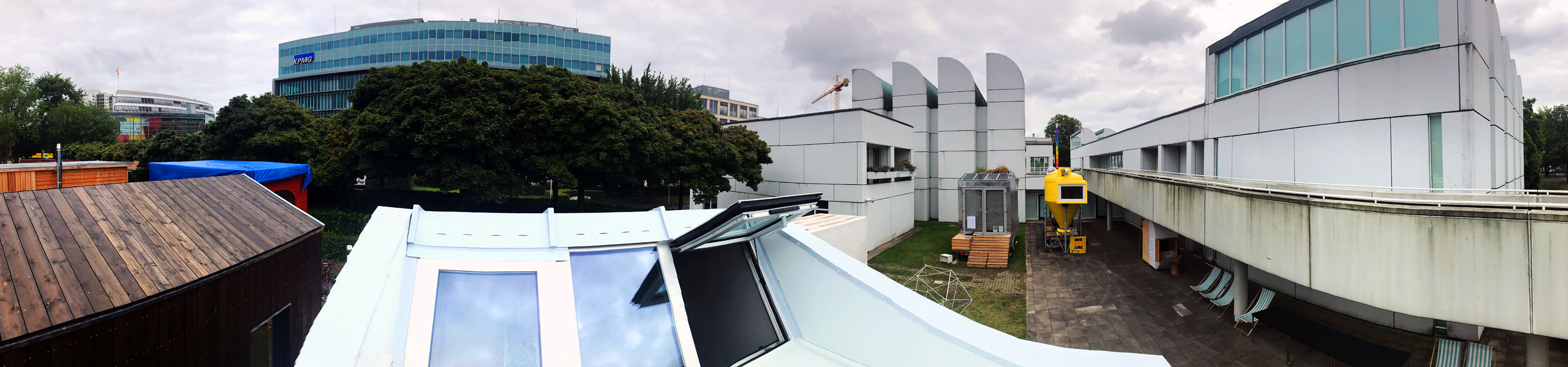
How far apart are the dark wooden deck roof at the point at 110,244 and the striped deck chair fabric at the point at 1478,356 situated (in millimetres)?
18260

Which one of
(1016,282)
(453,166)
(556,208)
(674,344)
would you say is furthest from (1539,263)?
(556,208)

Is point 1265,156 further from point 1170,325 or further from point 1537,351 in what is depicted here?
point 1537,351

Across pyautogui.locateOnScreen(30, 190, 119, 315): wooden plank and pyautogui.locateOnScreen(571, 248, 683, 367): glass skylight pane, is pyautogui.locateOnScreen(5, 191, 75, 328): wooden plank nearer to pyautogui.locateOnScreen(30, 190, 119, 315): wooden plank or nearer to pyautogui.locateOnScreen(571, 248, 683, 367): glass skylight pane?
pyautogui.locateOnScreen(30, 190, 119, 315): wooden plank

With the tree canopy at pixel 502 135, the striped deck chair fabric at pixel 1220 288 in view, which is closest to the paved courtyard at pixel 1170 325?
the striped deck chair fabric at pixel 1220 288

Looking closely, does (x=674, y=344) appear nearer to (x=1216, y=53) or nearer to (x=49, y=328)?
(x=49, y=328)

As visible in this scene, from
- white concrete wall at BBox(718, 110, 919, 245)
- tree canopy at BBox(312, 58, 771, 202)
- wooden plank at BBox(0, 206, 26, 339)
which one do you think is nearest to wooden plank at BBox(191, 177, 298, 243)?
wooden plank at BBox(0, 206, 26, 339)

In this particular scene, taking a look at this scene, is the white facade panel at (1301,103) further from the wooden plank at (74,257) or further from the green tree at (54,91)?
the green tree at (54,91)

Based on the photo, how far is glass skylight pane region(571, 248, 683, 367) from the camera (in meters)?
4.43

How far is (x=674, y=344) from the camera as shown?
468cm

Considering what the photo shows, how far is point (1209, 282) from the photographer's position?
49.8ft

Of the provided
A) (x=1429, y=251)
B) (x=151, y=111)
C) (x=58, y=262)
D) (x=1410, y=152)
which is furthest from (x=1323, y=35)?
(x=151, y=111)

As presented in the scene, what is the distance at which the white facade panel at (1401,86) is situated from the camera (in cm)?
970

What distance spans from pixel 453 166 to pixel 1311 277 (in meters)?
23.3

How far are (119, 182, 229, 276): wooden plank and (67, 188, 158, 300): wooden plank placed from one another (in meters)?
0.53
